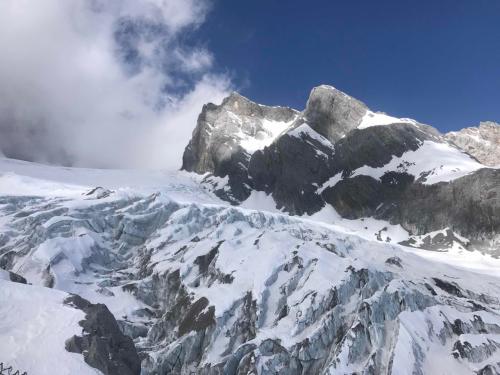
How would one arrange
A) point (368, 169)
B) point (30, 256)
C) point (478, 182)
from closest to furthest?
point (30, 256) → point (478, 182) → point (368, 169)

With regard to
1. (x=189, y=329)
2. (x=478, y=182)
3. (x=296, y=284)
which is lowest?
(x=189, y=329)

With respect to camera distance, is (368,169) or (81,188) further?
(368,169)

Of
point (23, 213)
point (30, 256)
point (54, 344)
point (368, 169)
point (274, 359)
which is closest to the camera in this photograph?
point (54, 344)

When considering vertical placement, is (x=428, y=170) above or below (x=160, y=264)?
above

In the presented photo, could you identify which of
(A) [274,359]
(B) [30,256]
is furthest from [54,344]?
(B) [30,256]

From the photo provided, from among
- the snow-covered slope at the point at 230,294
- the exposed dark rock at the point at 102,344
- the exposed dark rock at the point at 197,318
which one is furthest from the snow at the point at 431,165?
the exposed dark rock at the point at 102,344

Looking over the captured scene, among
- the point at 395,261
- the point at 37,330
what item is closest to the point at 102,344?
the point at 37,330

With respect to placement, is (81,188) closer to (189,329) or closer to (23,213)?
(23,213)

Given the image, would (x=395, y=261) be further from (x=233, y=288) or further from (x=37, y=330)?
(x=37, y=330)
